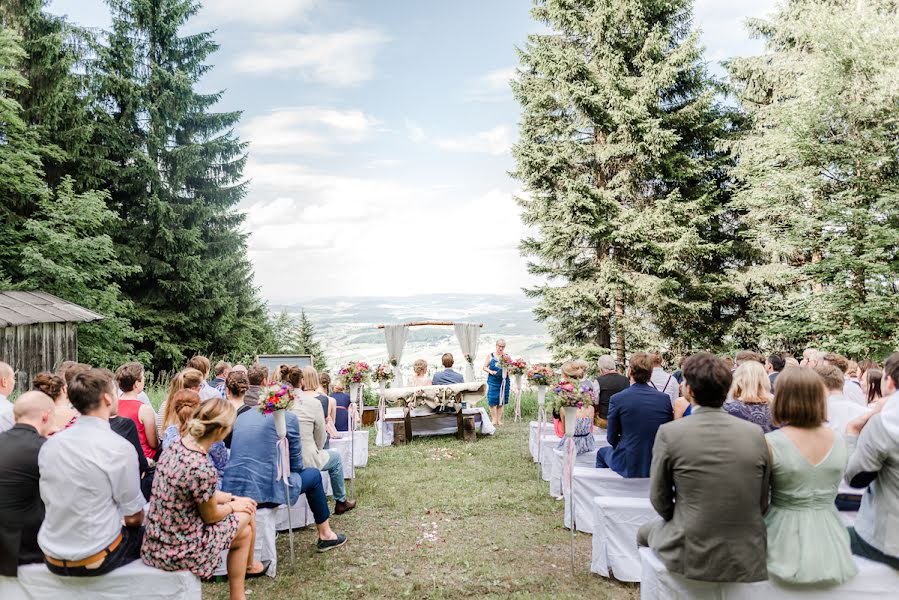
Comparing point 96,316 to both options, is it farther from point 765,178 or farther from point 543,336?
point 765,178

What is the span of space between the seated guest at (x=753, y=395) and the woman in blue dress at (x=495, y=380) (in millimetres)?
6861

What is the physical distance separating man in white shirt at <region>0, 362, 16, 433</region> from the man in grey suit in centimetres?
473

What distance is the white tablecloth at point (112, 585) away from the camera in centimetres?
333

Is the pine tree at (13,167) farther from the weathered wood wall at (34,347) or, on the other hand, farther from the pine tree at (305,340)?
the pine tree at (305,340)

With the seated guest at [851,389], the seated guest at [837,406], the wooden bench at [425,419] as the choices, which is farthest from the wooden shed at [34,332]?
the seated guest at [851,389]

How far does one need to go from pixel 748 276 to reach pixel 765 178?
10.6ft

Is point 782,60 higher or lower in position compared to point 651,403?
higher

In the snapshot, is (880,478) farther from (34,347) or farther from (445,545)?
(34,347)

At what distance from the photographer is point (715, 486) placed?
2.87 metres

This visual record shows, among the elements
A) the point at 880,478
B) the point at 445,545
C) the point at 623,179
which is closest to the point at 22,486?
the point at 445,545

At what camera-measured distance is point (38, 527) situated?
133 inches

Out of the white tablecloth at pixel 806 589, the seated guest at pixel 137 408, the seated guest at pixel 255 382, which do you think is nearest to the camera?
the white tablecloth at pixel 806 589

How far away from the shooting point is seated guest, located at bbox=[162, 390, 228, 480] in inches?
169

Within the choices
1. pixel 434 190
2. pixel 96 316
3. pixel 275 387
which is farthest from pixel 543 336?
pixel 434 190
